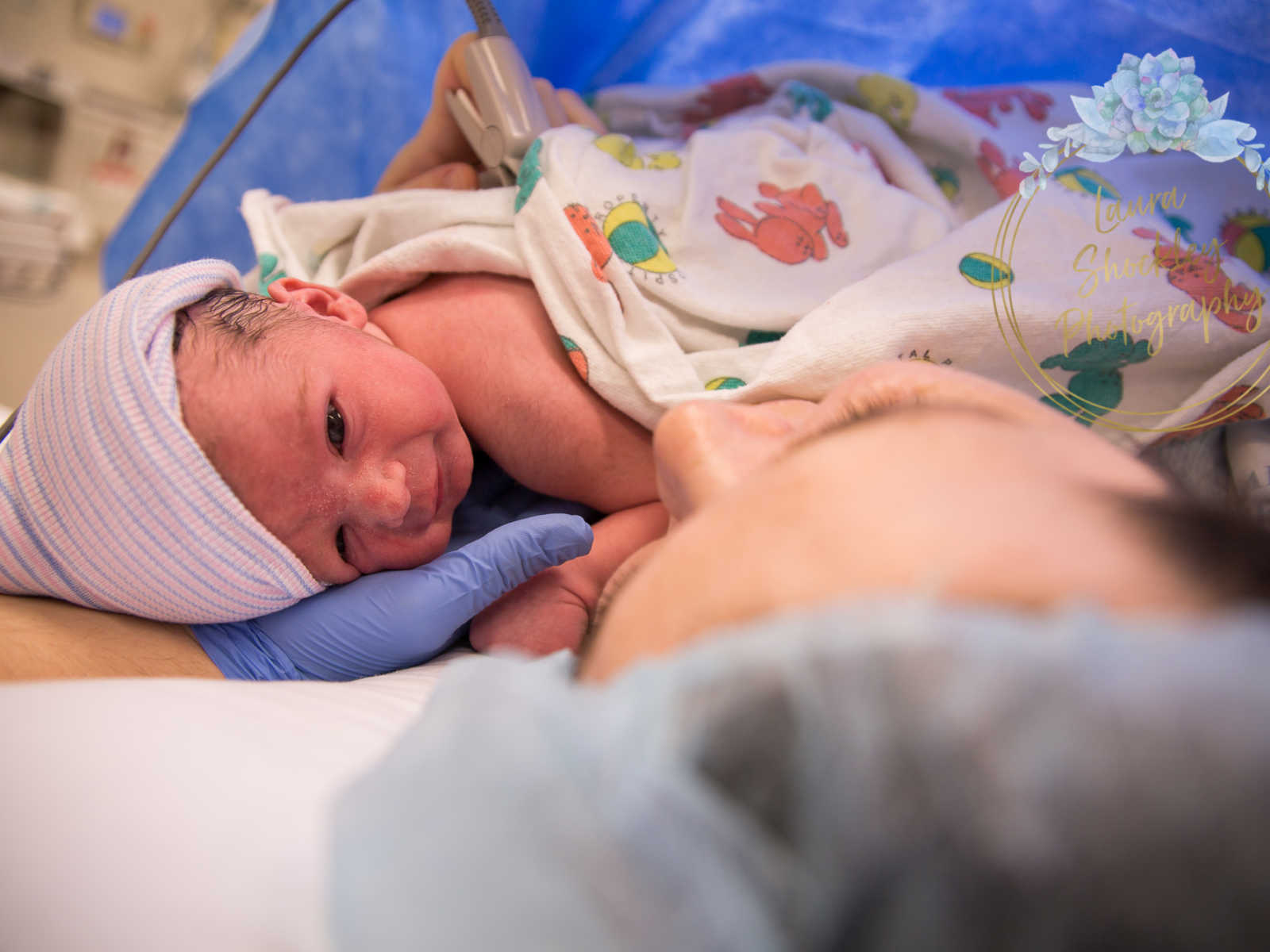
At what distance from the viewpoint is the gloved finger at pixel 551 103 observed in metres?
1.20

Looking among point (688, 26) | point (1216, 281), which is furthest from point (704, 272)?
point (688, 26)

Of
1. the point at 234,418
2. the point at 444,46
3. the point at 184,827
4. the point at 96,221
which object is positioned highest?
the point at 444,46

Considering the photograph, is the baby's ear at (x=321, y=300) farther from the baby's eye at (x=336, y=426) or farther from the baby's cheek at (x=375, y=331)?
the baby's eye at (x=336, y=426)

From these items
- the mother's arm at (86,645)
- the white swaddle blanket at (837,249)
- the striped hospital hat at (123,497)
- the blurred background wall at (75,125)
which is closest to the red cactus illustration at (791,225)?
the white swaddle blanket at (837,249)

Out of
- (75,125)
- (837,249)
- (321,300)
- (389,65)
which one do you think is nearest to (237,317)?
(321,300)

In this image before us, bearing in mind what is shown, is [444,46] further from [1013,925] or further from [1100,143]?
[1013,925]

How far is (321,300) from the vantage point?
3.04 ft

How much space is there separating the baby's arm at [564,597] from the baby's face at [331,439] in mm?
112

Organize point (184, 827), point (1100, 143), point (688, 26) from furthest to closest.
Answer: point (688, 26)
point (1100, 143)
point (184, 827)

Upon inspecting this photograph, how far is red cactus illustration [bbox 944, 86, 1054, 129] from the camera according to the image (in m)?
0.98

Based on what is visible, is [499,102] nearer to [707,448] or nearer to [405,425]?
[405,425]

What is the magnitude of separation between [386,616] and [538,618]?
0.16 metres

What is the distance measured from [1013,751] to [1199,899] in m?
0.07

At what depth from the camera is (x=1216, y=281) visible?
0.68 meters
